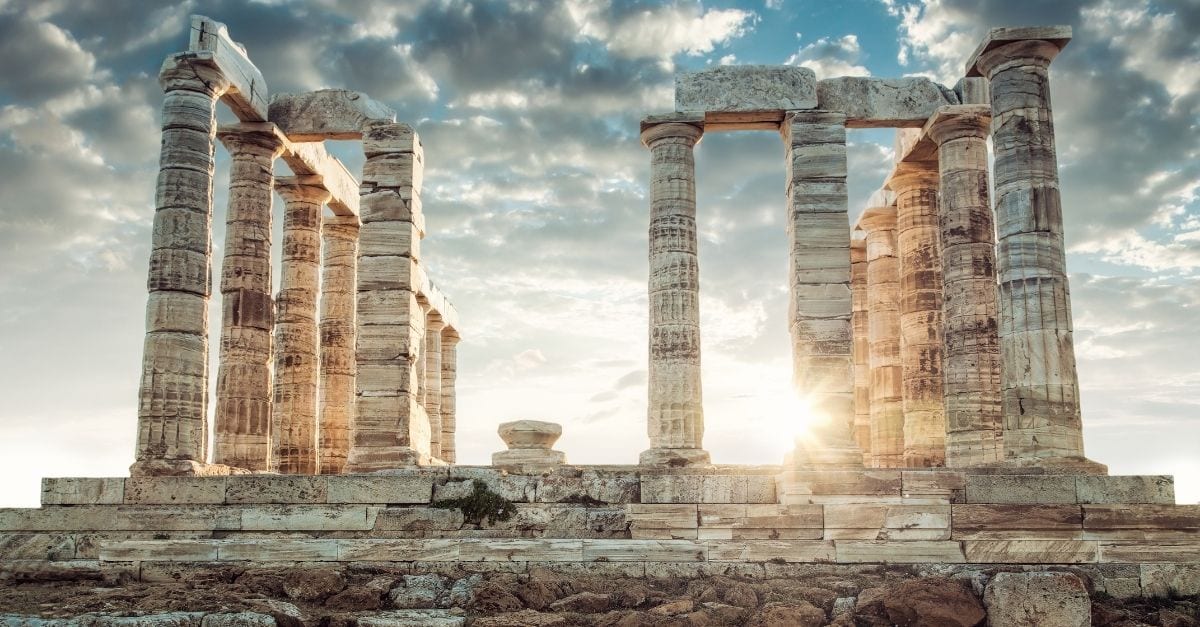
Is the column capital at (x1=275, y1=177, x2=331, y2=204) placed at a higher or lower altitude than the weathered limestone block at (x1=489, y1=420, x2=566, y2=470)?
higher

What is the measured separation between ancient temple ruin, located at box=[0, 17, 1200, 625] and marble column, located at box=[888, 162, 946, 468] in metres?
0.06

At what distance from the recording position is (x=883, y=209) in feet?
94.2

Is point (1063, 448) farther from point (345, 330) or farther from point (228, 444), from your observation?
point (345, 330)

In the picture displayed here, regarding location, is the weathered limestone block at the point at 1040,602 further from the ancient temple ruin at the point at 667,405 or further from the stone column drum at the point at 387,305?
the stone column drum at the point at 387,305

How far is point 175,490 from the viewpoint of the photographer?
17.5 meters

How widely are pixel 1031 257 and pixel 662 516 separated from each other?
318 inches

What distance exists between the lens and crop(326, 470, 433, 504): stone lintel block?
1698 centimetres

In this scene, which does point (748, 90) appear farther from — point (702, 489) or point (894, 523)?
point (894, 523)

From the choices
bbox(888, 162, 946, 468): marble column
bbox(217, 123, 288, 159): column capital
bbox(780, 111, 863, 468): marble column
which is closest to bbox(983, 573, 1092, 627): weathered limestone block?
bbox(780, 111, 863, 468): marble column

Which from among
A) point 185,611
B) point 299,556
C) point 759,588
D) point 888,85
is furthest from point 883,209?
point 185,611

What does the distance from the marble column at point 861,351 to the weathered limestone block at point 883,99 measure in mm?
7153

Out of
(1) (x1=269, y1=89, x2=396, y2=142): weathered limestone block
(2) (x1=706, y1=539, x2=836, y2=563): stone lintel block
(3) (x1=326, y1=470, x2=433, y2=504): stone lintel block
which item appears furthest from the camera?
(1) (x1=269, y1=89, x2=396, y2=142): weathered limestone block

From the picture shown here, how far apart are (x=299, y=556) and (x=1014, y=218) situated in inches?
A: 531

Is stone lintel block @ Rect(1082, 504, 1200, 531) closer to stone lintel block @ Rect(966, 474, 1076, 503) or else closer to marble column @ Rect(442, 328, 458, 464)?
stone lintel block @ Rect(966, 474, 1076, 503)
